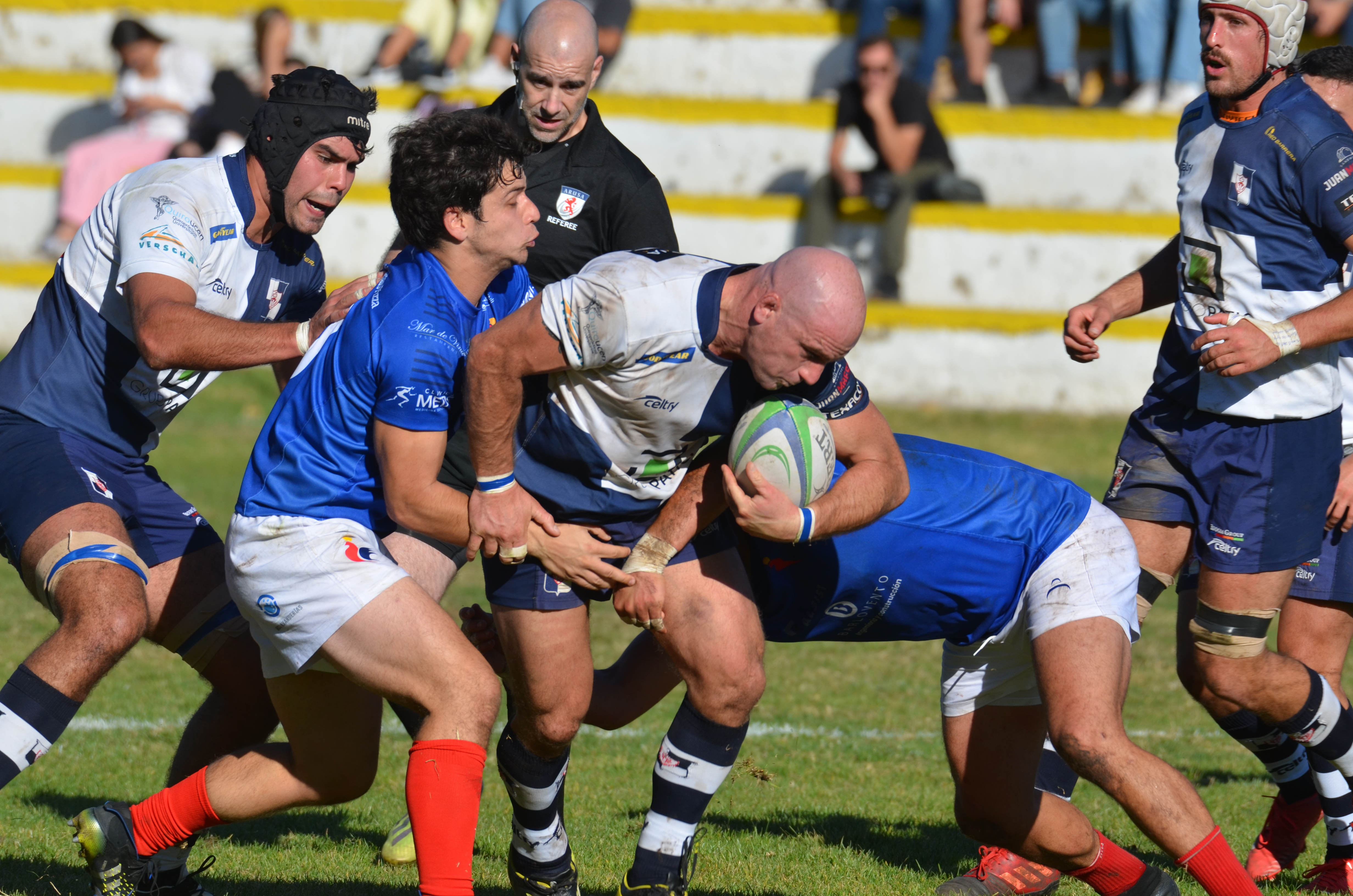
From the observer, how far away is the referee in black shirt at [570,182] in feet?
18.9

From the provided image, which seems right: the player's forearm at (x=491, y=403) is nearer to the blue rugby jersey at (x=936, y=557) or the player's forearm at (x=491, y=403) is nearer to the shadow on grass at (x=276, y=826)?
the blue rugby jersey at (x=936, y=557)

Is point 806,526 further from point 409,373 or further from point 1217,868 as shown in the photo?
point 1217,868

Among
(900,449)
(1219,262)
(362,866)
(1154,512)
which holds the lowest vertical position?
(362,866)

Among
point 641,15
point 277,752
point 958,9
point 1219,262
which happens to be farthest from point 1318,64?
point 641,15

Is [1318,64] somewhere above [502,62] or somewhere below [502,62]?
above

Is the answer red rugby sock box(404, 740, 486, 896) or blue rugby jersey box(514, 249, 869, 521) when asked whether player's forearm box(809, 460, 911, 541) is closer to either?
blue rugby jersey box(514, 249, 869, 521)

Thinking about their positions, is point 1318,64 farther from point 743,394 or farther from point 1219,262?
point 743,394

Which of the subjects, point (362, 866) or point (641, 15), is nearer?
point (362, 866)

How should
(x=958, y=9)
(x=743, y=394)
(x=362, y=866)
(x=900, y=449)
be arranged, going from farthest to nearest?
(x=958, y=9) → (x=362, y=866) → (x=900, y=449) → (x=743, y=394)

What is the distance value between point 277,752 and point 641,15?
13.3 meters

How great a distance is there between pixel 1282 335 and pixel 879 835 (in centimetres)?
232

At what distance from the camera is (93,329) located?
4.77m

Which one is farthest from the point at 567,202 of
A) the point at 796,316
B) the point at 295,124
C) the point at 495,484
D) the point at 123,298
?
the point at 796,316

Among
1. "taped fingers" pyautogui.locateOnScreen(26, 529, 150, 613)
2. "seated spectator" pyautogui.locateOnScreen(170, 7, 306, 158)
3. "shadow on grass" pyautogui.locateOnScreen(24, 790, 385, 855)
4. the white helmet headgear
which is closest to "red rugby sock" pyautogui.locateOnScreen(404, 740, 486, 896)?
"taped fingers" pyautogui.locateOnScreen(26, 529, 150, 613)
